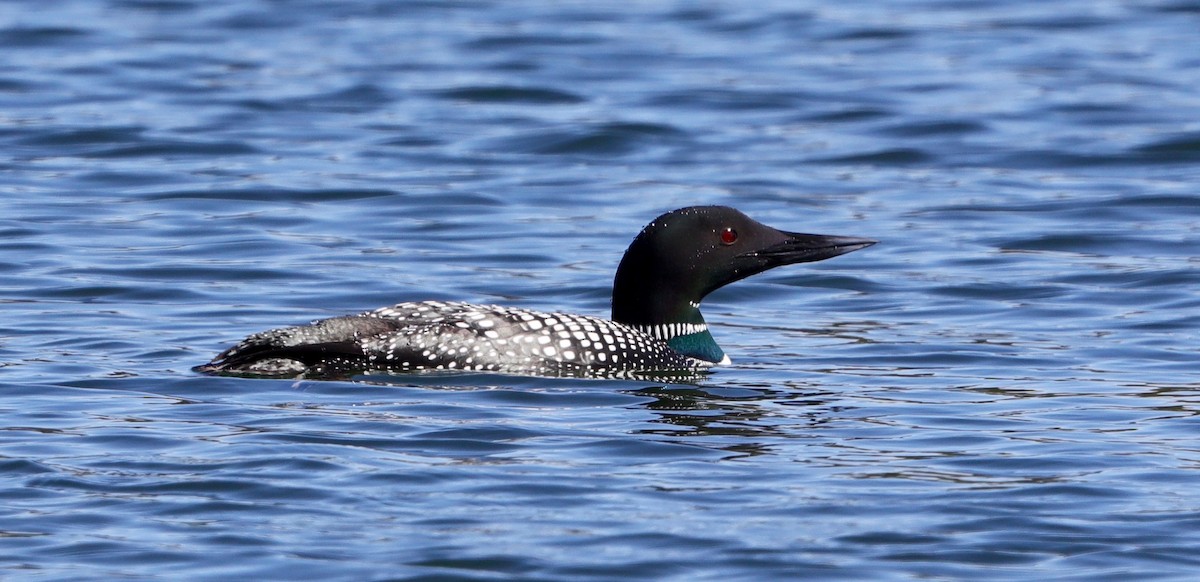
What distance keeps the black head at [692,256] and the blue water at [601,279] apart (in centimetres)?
37

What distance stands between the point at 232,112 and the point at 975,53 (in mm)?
5561

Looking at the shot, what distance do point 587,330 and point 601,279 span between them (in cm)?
206

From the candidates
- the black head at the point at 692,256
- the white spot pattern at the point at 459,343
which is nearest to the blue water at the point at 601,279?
the white spot pattern at the point at 459,343

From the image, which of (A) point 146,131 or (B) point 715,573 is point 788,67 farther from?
(B) point 715,573

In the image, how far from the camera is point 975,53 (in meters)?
15.8

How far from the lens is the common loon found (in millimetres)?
6984

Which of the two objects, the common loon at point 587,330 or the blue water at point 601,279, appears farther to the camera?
the common loon at point 587,330

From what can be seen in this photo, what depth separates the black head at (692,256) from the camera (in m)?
7.67

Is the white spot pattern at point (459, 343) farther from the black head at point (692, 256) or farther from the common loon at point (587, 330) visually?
the black head at point (692, 256)

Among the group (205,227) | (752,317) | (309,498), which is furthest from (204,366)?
(205,227)

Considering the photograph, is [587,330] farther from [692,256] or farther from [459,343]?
[692,256]

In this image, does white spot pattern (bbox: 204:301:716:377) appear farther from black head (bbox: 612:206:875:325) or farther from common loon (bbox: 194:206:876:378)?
black head (bbox: 612:206:875:325)

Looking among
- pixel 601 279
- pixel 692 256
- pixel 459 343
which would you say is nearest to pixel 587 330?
pixel 459 343

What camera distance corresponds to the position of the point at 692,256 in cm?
771
